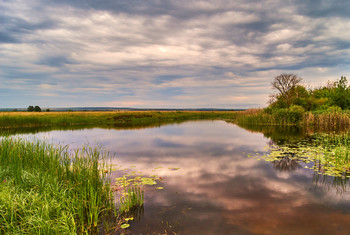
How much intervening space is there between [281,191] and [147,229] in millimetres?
6431

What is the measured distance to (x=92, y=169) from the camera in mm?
7578

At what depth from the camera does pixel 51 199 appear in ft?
19.8

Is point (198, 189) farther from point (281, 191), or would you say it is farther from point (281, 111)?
point (281, 111)

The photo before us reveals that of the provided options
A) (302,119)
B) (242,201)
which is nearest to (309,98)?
(302,119)

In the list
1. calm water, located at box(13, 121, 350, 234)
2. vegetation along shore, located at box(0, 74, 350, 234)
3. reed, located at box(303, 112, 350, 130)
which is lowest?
calm water, located at box(13, 121, 350, 234)

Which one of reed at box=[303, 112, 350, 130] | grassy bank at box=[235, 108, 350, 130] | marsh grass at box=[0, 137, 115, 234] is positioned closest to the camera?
marsh grass at box=[0, 137, 115, 234]

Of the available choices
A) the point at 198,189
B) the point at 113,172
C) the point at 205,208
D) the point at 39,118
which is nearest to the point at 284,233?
the point at 205,208

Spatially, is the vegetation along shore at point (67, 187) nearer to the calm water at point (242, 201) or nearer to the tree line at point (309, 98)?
the calm water at point (242, 201)

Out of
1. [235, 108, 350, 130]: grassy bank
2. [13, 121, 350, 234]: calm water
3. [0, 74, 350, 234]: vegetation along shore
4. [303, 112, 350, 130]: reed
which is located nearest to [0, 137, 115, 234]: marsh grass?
[0, 74, 350, 234]: vegetation along shore

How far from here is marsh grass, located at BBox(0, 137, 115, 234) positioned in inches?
195

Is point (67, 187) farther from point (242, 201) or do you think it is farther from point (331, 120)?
point (331, 120)

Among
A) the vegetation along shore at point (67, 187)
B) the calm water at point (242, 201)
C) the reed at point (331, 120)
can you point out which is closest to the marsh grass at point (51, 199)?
the vegetation along shore at point (67, 187)

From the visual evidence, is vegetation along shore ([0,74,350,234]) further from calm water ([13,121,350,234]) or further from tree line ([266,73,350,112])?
tree line ([266,73,350,112])

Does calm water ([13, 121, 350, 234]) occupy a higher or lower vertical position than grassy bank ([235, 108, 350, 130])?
lower
